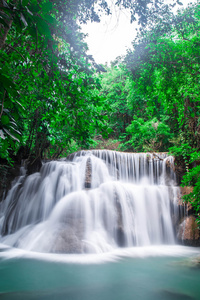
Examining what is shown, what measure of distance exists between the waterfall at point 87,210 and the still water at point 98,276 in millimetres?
706

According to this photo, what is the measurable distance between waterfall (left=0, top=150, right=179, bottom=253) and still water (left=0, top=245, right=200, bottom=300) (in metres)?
0.71

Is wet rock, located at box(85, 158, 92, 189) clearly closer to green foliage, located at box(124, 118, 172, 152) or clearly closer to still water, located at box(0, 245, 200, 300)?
still water, located at box(0, 245, 200, 300)

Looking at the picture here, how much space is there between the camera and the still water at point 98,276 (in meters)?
3.09

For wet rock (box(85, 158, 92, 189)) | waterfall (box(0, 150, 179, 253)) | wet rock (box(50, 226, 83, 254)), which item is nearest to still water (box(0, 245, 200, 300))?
wet rock (box(50, 226, 83, 254))

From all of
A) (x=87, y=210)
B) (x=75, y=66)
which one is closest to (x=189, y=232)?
(x=87, y=210)

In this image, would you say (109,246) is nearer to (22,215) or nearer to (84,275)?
(84,275)

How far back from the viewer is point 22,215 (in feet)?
25.1

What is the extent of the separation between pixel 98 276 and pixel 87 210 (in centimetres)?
305

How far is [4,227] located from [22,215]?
2.49 feet

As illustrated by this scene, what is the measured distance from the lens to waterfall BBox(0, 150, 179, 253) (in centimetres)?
591

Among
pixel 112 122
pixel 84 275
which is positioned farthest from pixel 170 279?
pixel 112 122

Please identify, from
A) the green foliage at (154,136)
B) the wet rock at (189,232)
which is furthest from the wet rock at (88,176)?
the green foliage at (154,136)

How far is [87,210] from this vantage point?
682 cm

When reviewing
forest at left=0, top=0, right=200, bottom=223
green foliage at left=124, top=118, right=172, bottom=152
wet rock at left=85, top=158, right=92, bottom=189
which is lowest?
wet rock at left=85, top=158, right=92, bottom=189
